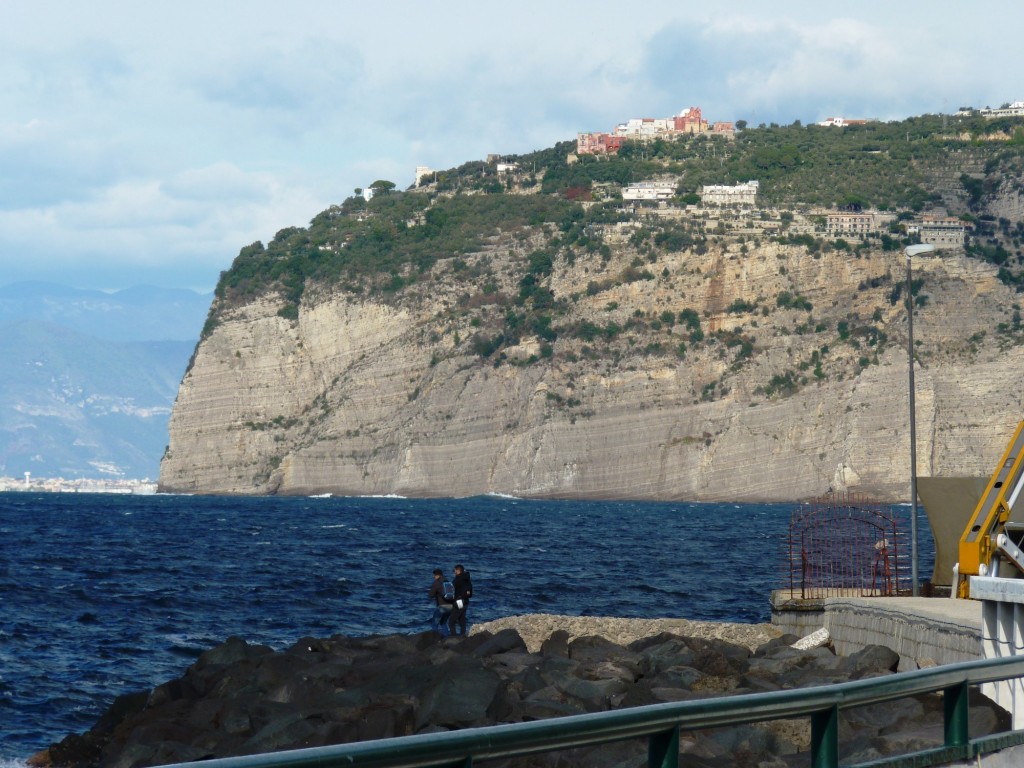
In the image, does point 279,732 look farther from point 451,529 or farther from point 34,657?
point 451,529

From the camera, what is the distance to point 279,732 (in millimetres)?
15141

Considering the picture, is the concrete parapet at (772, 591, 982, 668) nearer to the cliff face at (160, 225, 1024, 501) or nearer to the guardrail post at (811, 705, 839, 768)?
the guardrail post at (811, 705, 839, 768)

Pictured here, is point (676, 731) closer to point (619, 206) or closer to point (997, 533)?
point (997, 533)

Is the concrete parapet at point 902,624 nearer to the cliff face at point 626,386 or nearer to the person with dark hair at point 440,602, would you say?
the person with dark hair at point 440,602

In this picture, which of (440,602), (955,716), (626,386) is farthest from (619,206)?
(955,716)

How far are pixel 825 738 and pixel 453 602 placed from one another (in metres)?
19.6

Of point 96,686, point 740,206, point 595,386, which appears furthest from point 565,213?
point 96,686

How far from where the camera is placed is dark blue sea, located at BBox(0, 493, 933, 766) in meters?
27.8

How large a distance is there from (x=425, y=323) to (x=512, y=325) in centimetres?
891

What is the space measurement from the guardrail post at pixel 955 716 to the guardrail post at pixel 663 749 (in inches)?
68.7

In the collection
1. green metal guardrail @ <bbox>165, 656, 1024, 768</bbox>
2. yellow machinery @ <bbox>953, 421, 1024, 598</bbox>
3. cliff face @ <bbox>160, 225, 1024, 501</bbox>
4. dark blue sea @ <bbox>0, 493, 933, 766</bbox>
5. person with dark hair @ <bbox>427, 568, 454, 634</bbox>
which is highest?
cliff face @ <bbox>160, 225, 1024, 501</bbox>

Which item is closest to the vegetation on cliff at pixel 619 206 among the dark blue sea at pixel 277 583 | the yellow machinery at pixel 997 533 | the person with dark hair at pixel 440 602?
the dark blue sea at pixel 277 583

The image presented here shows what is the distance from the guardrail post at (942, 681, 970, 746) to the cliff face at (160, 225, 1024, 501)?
122031mm

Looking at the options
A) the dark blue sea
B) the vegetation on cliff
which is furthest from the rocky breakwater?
the vegetation on cliff
